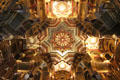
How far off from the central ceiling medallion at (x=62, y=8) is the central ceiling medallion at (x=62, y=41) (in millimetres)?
1855

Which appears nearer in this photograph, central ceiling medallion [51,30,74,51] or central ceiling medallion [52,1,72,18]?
central ceiling medallion [52,1,72,18]

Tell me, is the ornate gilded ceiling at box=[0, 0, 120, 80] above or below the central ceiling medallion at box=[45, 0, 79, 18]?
below

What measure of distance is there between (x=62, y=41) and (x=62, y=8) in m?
3.27

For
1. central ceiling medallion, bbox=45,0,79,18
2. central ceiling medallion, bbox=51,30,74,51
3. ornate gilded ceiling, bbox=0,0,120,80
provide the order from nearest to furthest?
ornate gilded ceiling, bbox=0,0,120,80
central ceiling medallion, bbox=45,0,79,18
central ceiling medallion, bbox=51,30,74,51

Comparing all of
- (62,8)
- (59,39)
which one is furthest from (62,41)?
(62,8)

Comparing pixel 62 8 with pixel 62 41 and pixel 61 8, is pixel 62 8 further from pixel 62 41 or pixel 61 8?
pixel 62 41

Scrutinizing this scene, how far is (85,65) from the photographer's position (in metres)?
9.93

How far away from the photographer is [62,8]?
12.5 metres

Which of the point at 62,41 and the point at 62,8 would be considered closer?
the point at 62,8

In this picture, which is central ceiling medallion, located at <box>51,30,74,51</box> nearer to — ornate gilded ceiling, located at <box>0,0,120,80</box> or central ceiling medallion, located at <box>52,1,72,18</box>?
ornate gilded ceiling, located at <box>0,0,120,80</box>

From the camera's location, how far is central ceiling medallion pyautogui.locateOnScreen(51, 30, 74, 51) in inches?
523

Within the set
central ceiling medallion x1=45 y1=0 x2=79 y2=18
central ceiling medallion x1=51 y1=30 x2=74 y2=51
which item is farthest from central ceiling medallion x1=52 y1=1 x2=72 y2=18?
central ceiling medallion x1=51 y1=30 x2=74 y2=51

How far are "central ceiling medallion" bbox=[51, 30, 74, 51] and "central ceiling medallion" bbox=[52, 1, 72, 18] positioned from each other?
6.09 feet

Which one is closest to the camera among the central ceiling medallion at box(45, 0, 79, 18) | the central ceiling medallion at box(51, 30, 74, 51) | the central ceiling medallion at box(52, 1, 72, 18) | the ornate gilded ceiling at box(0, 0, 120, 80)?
the ornate gilded ceiling at box(0, 0, 120, 80)
